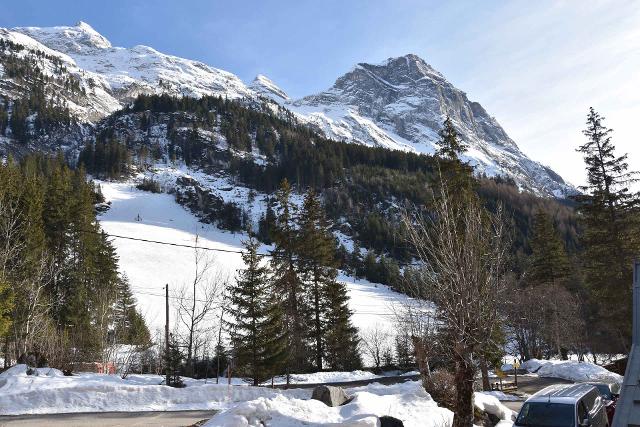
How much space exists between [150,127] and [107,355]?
16405 cm

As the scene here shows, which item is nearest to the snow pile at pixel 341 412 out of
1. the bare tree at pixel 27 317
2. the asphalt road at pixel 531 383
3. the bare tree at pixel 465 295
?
the bare tree at pixel 465 295

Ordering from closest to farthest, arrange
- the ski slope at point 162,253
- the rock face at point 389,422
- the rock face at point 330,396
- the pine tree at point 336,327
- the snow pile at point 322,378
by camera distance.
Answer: the rock face at point 389,422 < the rock face at point 330,396 < the snow pile at point 322,378 < the pine tree at point 336,327 < the ski slope at point 162,253

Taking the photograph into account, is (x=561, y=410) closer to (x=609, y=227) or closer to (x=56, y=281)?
(x=609, y=227)

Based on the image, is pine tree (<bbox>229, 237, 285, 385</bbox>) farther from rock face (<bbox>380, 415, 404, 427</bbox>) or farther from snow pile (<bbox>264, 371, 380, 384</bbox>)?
rock face (<bbox>380, 415, 404, 427</bbox>)

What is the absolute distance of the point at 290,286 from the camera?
32812 mm

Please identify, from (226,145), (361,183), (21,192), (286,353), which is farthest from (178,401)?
(226,145)

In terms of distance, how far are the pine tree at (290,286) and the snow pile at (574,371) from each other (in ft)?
58.1

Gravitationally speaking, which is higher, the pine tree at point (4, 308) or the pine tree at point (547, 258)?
the pine tree at point (547, 258)

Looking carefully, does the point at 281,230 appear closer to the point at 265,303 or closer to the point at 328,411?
the point at 265,303

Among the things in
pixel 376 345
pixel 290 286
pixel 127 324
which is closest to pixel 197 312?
pixel 127 324

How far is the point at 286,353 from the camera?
2794cm

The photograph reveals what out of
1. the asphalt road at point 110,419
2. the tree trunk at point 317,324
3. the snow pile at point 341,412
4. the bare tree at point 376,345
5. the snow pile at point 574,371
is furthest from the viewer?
the bare tree at point 376,345

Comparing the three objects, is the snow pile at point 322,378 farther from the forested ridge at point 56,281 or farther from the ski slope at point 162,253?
the forested ridge at point 56,281

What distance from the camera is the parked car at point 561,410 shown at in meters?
9.49
